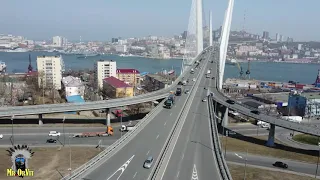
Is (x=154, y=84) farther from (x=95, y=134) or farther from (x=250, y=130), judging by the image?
(x=95, y=134)

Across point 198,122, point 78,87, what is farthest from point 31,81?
point 198,122

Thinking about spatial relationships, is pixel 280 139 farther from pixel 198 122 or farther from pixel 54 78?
pixel 54 78

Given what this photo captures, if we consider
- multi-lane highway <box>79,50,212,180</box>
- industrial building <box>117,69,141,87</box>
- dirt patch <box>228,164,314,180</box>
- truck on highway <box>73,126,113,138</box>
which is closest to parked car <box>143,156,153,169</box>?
multi-lane highway <box>79,50,212,180</box>

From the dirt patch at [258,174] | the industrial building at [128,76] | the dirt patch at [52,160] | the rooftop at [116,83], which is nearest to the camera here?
A: the dirt patch at [52,160]

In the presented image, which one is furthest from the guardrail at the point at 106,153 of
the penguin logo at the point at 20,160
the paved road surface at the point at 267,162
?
the paved road surface at the point at 267,162

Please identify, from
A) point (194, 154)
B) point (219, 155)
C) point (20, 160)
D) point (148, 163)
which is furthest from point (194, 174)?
point (20, 160)

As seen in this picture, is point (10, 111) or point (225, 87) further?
point (225, 87)

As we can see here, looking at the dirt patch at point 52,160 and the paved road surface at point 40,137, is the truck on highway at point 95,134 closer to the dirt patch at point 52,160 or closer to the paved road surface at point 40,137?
the paved road surface at point 40,137
